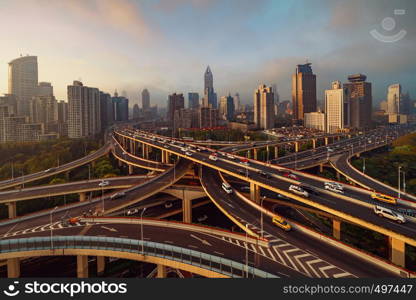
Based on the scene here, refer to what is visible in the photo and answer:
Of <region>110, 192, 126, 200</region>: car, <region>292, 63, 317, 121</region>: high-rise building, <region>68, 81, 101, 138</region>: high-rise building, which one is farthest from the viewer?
<region>292, 63, 317, 121</region>: high-rise building

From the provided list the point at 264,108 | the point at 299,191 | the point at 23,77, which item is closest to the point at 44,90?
the point at 23,77

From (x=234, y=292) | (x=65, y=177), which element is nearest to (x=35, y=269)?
(x=234, y=292)

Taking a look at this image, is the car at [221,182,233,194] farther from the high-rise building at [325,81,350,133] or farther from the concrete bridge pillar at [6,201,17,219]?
the high-rise building at [325,81,350,133]

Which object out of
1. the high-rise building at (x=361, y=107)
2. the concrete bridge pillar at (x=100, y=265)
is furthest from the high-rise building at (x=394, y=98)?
the concrete bridge pillar at (x=100, y=265)

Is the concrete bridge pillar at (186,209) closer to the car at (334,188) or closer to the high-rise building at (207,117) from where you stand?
the car at (334,188)

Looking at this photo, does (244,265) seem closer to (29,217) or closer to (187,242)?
(187,242)

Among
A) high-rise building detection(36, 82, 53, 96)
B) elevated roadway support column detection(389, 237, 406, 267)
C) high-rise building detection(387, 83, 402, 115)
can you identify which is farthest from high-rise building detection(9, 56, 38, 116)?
high-rise building detection(387, 83, 402, 115)
